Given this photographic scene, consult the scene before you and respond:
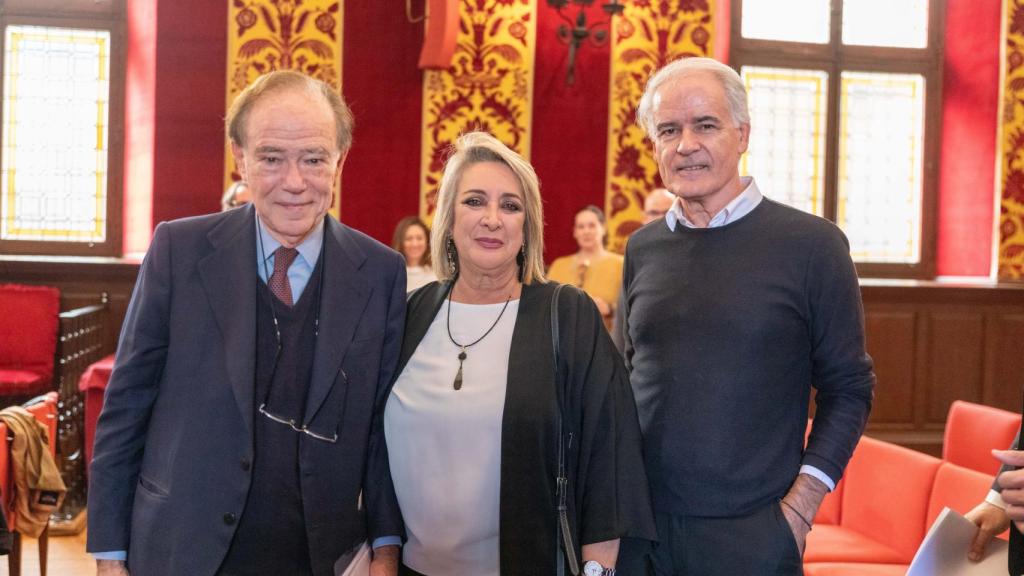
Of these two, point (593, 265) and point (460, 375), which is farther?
point (593, 265)

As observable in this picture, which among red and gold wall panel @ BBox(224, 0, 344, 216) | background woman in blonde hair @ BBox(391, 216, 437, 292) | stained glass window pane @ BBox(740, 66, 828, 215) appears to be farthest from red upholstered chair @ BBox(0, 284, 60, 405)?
stained glass window pane @ BBox(740, 66, 828, 215)

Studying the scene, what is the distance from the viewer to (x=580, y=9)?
702 cm

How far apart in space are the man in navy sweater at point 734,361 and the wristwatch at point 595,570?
0.16 feet

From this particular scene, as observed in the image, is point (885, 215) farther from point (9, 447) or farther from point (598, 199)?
point (9, 447)

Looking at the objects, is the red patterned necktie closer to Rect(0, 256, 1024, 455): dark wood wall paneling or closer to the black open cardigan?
the black open cardigan

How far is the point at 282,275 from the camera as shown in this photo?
2102 millimetres

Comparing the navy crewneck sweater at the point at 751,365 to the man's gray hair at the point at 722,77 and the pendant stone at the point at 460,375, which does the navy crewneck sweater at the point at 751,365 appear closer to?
the man's gray hair at the point at 722,77

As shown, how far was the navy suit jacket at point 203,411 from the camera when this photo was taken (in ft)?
6.41

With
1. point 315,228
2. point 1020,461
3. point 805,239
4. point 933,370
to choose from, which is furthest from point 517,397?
point 933,370

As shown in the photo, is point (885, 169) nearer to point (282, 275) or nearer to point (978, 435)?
point (978, 435)

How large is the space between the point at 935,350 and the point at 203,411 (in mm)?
6495

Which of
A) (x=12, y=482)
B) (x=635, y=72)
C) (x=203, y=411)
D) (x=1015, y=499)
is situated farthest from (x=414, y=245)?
(x=1015, y=499)

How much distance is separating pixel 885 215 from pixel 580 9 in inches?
110

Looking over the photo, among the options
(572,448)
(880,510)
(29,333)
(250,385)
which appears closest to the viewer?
(250,385)
